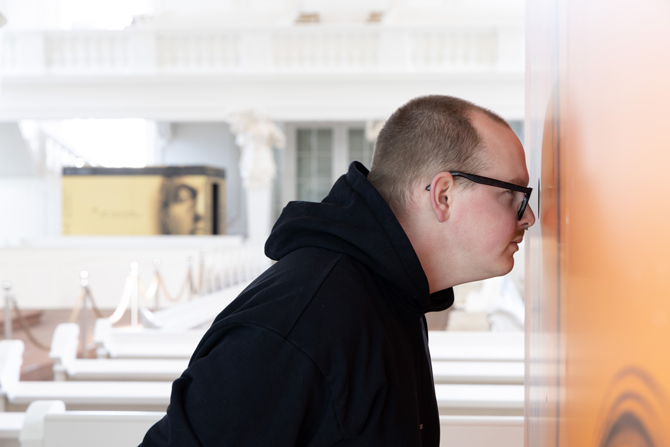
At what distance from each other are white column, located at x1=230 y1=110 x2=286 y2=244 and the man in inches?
382

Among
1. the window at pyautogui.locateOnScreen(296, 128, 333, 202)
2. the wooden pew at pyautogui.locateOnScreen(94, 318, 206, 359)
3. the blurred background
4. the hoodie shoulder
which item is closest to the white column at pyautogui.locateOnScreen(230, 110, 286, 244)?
the blurred background

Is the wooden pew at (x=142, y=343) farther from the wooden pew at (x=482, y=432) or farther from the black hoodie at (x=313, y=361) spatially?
the black hoodie at (x=313, y=361)

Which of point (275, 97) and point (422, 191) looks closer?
point (422, 191)

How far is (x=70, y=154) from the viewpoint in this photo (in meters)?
15.3

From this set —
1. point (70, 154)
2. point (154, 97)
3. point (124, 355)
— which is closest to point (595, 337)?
point (124, 355)

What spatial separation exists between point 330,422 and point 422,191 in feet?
1.28

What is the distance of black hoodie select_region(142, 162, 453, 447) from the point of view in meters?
0.83

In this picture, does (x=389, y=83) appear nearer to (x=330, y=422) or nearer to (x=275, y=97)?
(x=275, y=97)

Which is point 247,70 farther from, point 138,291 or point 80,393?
point 80,393

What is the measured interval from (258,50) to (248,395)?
34.2 feet

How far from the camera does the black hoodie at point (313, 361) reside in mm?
833

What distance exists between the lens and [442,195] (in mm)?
1000

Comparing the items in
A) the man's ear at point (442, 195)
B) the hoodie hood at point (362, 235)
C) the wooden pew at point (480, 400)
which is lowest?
the wooden pew at point (480, 400)

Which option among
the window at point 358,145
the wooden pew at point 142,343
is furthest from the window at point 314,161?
the wooden pew at point 142,343
